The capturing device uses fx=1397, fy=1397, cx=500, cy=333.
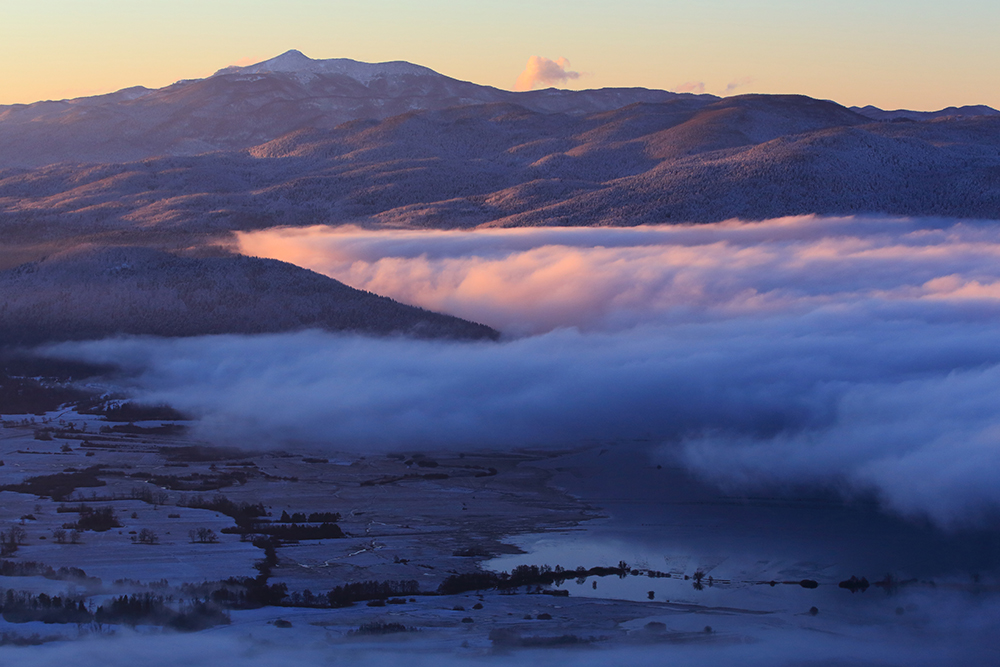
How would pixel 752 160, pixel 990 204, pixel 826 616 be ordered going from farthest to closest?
pixel 752 160 → pixel 990 204 → pixel 826 616

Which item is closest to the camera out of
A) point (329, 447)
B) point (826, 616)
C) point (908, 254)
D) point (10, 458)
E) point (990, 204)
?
point (826, 616)

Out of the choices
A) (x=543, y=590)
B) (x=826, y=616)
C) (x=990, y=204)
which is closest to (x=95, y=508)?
(x=543, y=590)

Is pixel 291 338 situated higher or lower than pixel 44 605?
higher

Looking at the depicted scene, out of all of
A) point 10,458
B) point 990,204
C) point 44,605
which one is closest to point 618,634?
point 44,605

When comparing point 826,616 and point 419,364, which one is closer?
point 826,616

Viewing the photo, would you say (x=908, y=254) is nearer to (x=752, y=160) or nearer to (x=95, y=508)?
(x=752, y=160)

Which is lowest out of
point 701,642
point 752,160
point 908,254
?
point 701,642
